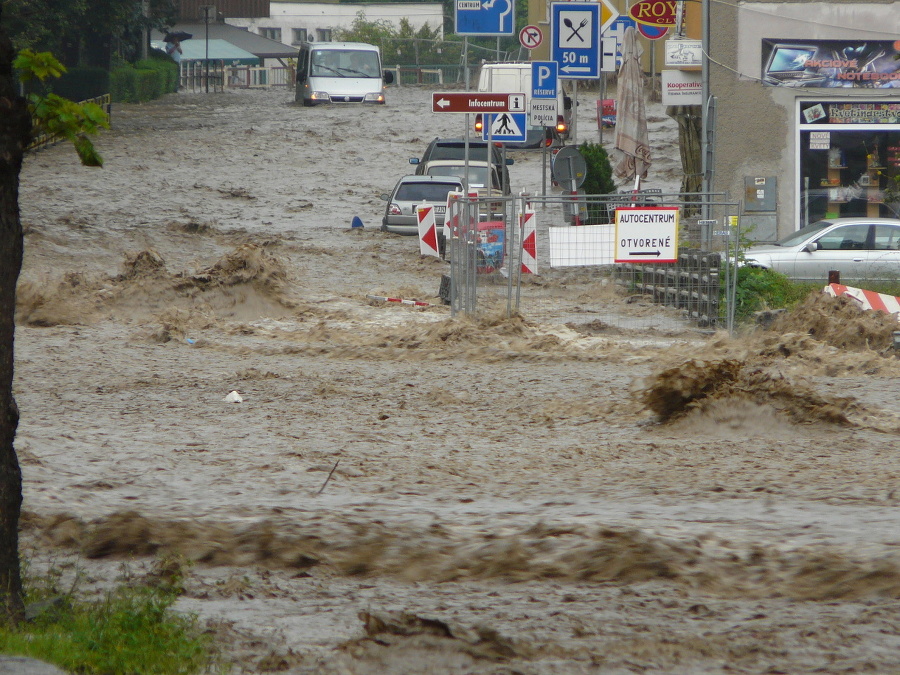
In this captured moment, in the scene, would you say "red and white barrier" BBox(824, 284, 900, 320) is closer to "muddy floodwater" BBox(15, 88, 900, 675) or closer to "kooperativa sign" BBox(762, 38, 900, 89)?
"muddy floodwater" BBox(15, 88, 900, 675)

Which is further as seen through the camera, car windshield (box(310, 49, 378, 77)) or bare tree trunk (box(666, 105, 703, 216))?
car windshield (box(310, 49, 378, 77))

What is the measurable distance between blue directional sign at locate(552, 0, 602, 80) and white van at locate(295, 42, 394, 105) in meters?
19.1

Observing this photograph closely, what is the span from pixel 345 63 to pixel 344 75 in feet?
1.45

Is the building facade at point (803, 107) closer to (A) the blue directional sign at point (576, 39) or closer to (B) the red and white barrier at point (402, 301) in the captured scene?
(A) the blue directional sign at point (576, 39)

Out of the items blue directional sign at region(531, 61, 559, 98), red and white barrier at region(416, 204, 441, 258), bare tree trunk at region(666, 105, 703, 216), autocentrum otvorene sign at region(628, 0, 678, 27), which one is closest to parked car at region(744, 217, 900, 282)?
red and white barrier at region(416, 204, 441, 258)

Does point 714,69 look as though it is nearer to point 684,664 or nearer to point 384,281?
point 384,281

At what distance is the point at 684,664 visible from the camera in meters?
4.49

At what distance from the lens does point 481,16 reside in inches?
752

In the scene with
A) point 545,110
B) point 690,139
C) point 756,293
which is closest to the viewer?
point 756,293

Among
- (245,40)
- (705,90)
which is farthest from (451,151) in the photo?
(245,40)

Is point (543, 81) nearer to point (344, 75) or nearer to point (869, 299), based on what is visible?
point (869, 299)

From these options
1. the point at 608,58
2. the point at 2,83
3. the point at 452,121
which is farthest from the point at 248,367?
the point at 452,121

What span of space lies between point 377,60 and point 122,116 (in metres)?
8.53

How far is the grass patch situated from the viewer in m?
4.32
